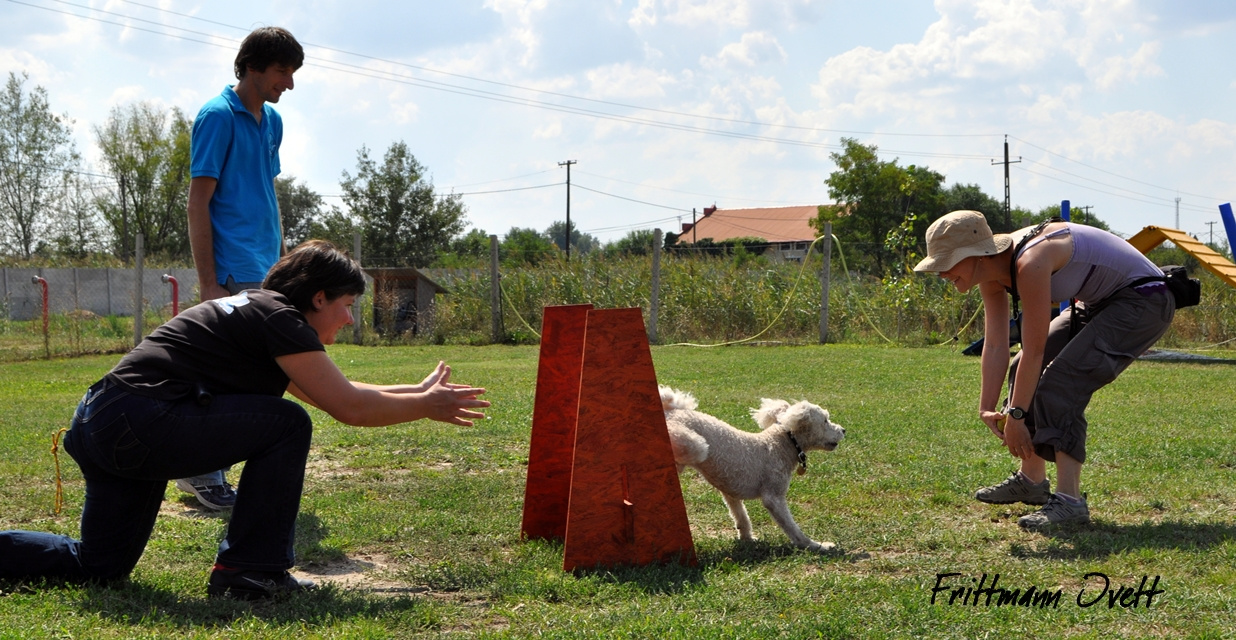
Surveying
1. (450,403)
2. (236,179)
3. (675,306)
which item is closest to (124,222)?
(675,306)

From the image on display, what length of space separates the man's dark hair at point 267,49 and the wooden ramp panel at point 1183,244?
1011 cm

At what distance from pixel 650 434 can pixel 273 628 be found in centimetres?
158

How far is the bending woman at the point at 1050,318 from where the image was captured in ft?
14.4

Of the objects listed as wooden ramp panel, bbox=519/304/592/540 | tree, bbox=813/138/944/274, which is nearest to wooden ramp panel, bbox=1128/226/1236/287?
wooden ramp panel, bbox=519/304/592/540

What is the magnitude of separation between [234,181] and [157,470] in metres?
2.01

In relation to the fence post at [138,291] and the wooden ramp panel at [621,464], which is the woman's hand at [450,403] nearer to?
the wooden ramp panel at [621,464]

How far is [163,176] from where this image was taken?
5066 centimetres

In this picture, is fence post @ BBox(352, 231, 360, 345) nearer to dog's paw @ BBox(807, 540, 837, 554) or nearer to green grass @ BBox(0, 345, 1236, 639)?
green grass @ BBox(0, 345, 1236, 639)

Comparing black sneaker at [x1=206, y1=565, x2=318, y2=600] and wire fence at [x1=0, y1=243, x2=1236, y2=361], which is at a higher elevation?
wire fence at [x1=0, y1=243, x2=1236, y2=361]

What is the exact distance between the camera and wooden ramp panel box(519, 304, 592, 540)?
171 inches

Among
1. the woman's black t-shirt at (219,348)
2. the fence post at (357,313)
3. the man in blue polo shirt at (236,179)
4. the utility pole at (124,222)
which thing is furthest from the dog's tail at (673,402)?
the utility pole at (124,222)

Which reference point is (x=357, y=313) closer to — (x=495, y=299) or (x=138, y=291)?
(x=495, y=299)

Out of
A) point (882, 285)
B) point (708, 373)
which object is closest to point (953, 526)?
point (708, 373)

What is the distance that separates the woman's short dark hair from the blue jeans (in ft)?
1.27
